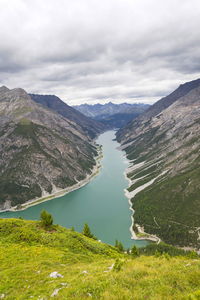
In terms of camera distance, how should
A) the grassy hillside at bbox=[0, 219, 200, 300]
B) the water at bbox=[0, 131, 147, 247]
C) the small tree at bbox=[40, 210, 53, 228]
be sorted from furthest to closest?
the water at bbox=[0, 131, 147, 247], the small tree at bbox=[40, 210, 53, 228], the grassy hillside at bbox=[0, 219, 200, 300]

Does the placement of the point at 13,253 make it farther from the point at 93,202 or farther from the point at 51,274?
the point at 93,202

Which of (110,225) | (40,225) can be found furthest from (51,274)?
(110,225)

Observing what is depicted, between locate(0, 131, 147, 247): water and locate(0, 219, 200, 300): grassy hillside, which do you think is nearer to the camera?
locate(0, 219, 200, 300): grassy hillside

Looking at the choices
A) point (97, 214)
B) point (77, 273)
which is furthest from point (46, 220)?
point (97, 214)

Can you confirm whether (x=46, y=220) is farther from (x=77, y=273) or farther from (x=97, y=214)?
(x=97, y=214)

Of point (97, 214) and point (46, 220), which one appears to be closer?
point (46, 220)

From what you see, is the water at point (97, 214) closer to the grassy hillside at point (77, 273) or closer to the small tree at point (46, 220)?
the small tree at point (46, 220)

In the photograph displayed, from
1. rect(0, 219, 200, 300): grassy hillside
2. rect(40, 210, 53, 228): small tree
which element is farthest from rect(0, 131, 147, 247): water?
rect(0, 219, 200, 300): grassy hillside

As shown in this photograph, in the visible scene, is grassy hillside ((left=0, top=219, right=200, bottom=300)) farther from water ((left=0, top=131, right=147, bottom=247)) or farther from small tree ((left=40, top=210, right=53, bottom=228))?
water ((left=0, top=131, right=147, bottom=247))

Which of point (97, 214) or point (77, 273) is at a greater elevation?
point (77, 273)
